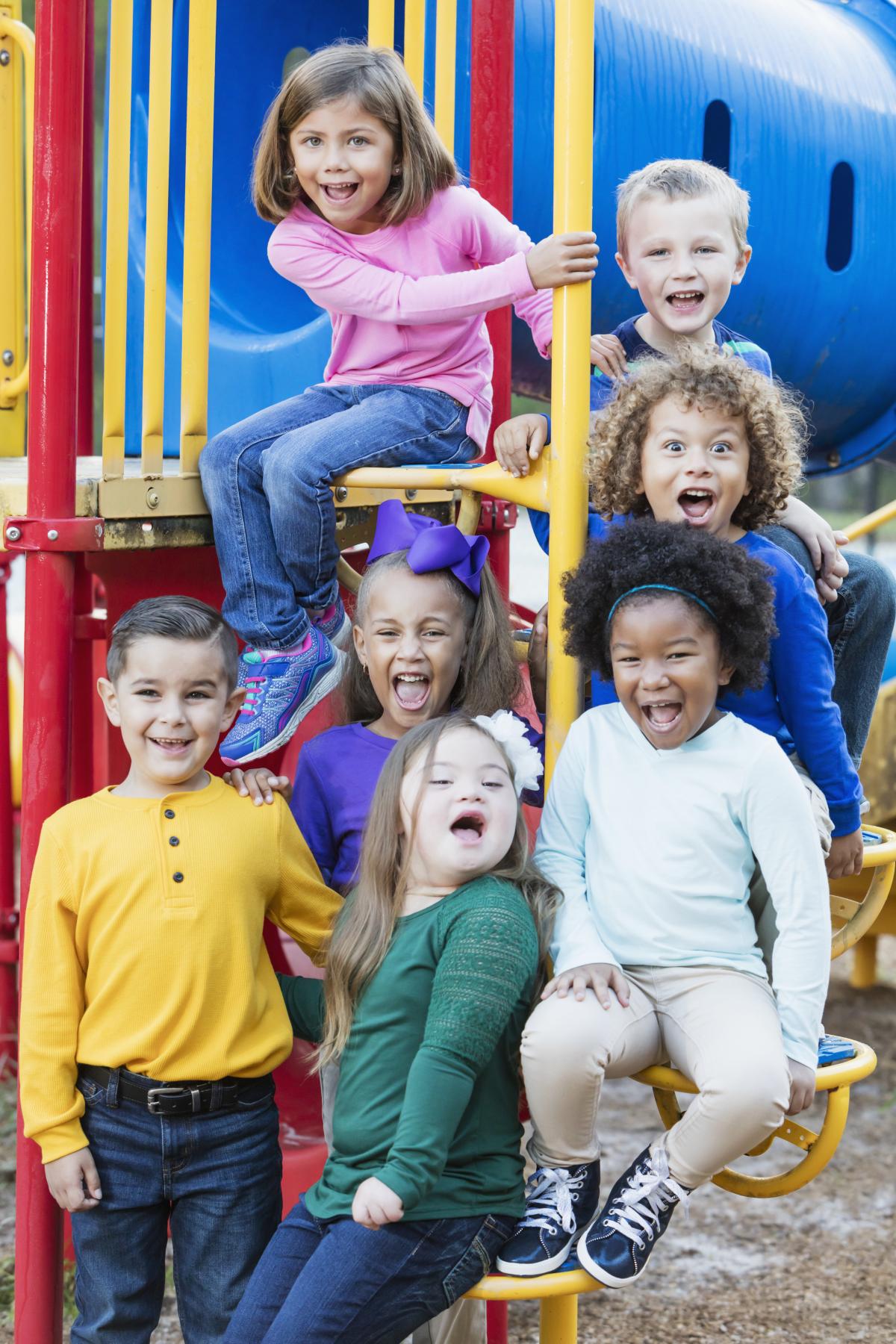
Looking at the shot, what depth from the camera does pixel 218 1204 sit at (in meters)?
2.46

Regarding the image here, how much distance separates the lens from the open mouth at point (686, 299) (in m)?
2.73

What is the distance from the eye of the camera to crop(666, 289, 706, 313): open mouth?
2.73 meters

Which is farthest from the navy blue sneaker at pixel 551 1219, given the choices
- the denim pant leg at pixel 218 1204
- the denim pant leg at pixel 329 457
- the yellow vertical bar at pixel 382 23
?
the yellow vertical bar at pixel 382 23

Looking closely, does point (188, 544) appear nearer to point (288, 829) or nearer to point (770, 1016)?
point (288, 829)

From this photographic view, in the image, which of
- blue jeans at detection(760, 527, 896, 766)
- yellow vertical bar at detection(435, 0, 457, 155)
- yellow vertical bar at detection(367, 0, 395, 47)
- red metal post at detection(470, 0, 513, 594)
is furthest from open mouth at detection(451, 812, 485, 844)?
yellow vertical bar at detection(367, 0, 395, 47)

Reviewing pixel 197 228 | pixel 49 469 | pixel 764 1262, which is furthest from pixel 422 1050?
pixel 764 1262

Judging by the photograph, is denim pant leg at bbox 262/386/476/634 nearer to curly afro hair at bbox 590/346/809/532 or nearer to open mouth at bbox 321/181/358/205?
open mouth at bbox 321/181/358/205

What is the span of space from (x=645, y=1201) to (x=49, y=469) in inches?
57.2

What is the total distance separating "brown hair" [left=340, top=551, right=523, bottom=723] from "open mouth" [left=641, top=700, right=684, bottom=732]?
43 centimetres

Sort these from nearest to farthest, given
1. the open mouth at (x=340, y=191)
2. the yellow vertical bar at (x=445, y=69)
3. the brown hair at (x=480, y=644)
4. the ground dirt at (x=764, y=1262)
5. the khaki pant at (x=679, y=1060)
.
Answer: the khaki pant at (x=679, y=1060) < the brown hair at (x=480, y=644) < the open mouth at (x=340, y=191) < the yellow vertical bar at (x=445, y=69) < the ground dirt at (x=764, y=1262)

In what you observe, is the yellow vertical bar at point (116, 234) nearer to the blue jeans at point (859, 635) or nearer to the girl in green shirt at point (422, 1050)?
the girl in green shirt at point (422, 1050)

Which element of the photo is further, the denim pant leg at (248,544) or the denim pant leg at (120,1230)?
the denim pant leg at (248,544)

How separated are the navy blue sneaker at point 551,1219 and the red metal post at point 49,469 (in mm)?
819

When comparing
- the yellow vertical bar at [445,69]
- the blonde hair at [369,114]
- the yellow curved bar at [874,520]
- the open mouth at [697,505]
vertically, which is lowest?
the open mouth at [697,505]
